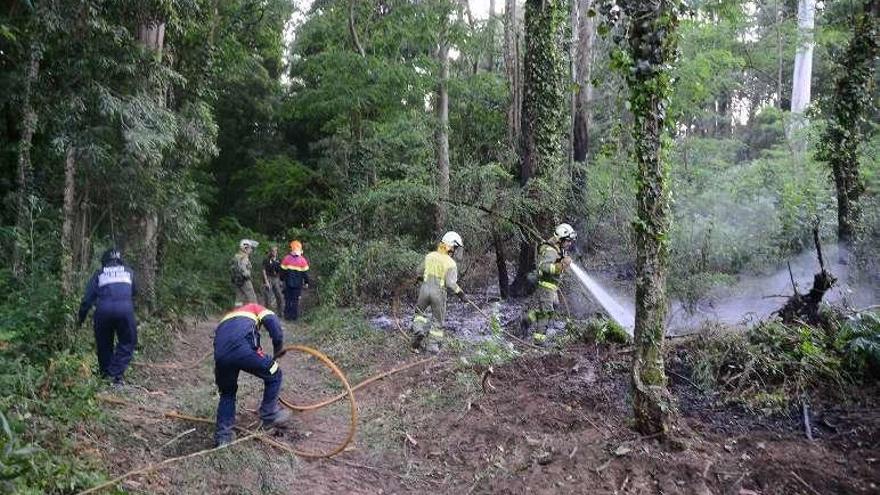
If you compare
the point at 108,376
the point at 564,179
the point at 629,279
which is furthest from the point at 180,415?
the point at 629,279

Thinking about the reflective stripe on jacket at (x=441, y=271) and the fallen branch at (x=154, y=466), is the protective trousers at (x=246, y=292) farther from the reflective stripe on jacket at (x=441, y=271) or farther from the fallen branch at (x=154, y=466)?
the fallen branch at (x=154, y=466)

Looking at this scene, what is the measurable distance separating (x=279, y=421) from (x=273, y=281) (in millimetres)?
9552

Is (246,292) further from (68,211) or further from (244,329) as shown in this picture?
(244,329)

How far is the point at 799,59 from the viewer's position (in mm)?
22359

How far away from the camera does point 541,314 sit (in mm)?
10203

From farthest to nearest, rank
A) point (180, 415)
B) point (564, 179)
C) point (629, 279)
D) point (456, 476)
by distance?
point (629, 279) → point (564, 179) → point (180, 415) → point (456, 476)

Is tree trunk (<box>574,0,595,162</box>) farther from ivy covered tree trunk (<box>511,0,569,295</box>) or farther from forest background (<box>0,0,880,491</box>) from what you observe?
ivy covered tree trunk (<box>511,0,569,295</box>)

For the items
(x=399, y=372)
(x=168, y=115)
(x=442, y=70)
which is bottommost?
(x=399, y=372)

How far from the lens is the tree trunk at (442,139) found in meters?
14.5

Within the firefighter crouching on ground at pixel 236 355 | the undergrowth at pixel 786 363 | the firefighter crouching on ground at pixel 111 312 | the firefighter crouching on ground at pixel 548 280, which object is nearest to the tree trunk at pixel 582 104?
the firefighter crouching on ground at pixel 548 280

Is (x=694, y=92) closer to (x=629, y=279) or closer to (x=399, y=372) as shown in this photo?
(x=629, y=279)

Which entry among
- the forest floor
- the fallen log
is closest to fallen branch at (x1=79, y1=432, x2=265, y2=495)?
the forest floor

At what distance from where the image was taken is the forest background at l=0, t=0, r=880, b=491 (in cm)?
827

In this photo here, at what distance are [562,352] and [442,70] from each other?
923 centimetres
